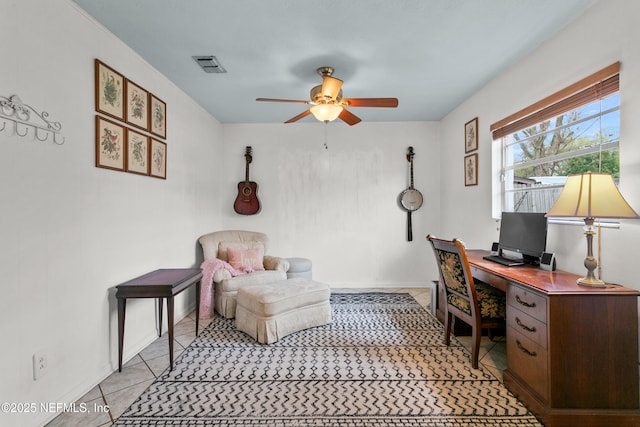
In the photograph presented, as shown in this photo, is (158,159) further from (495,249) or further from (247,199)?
(495,249)

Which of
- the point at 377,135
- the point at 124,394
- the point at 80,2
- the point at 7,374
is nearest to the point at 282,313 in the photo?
the point at 124,394

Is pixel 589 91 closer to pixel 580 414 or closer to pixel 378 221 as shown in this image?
pixel 580 414

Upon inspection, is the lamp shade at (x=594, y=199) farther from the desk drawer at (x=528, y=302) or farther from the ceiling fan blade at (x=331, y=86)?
the ceiling fan blade at (x=331, y=86)

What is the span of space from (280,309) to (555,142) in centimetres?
263

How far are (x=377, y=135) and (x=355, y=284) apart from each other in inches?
88.2

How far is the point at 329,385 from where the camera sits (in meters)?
2.03

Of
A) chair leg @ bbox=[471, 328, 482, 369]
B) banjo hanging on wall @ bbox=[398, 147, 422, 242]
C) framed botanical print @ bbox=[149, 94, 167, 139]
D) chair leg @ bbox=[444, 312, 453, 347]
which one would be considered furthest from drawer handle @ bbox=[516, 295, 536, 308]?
framed botanical print @ bbox=[149, 94, 167, 139]

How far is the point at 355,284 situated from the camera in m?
4.58

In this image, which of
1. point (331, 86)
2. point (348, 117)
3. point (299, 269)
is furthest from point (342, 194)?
point (331, 86)

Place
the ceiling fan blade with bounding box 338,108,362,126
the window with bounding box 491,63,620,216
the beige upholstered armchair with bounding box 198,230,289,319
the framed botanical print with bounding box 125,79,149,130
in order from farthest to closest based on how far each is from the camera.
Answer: the beige upholstered armchair with bounding box 198,230,289,319 → the ceiling fan blade with bounding box 338,108,362,126 → the framed botanical print with bounding box 125,79,149,130 → the window with bounding box 491,63,620,216

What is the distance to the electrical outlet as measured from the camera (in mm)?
1605

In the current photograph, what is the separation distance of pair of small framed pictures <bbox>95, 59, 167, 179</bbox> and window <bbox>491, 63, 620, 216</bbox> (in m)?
3.20

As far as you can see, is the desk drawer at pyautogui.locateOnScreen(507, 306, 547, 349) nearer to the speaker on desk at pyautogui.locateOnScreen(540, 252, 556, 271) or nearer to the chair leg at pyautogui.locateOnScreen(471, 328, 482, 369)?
the chair leg at pyautogui.locateOnScreen(471, 328, 482, 369)

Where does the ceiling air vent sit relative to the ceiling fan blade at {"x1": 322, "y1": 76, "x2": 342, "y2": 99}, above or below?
above
